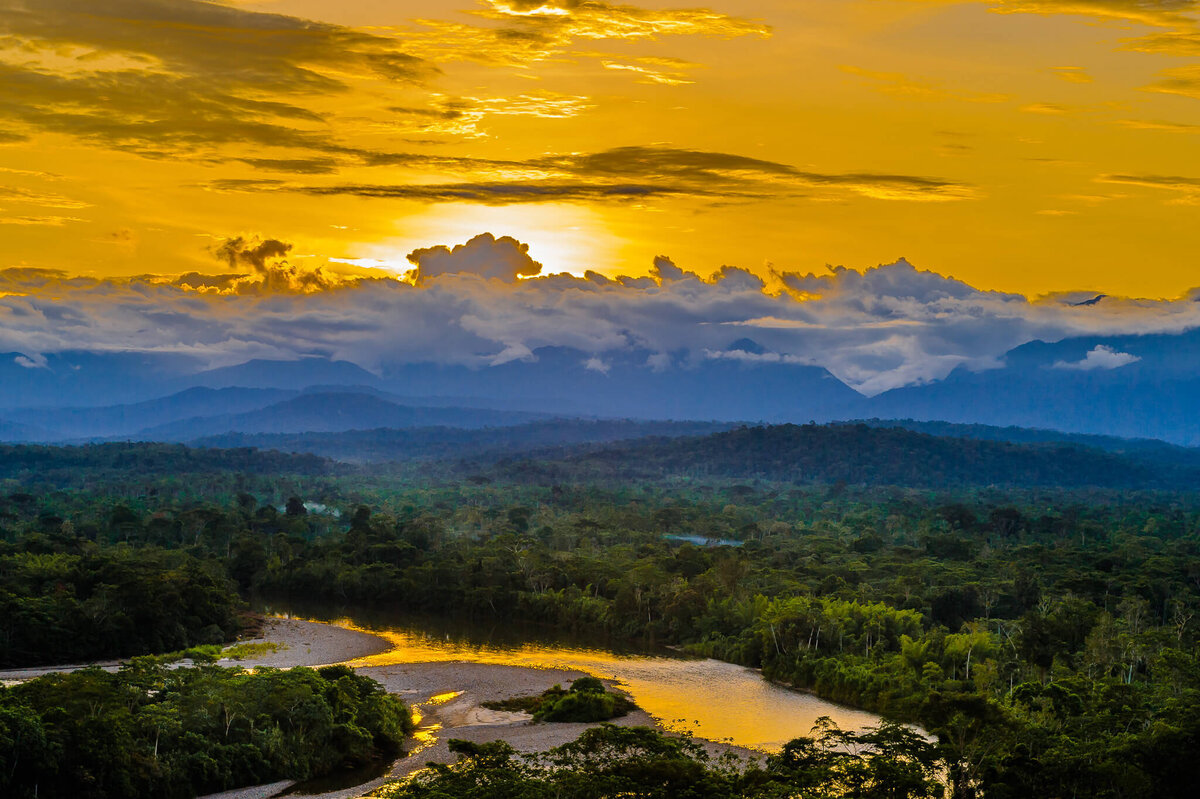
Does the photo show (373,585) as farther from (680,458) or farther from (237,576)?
(680,458)

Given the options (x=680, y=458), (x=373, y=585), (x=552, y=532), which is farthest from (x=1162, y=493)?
(x=373, y=585)

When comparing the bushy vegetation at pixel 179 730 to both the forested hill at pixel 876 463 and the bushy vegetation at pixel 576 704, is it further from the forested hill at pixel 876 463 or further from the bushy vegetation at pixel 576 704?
the forested hill at pixel 876 463

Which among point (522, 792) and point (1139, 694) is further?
point (1139, 694)

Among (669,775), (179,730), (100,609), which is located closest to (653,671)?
(179,730)

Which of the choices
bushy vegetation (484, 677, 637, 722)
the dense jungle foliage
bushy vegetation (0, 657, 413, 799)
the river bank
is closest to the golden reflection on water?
the river bank

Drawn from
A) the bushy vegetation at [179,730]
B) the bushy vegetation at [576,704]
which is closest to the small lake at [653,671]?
the bushy vegetation at [576,704]

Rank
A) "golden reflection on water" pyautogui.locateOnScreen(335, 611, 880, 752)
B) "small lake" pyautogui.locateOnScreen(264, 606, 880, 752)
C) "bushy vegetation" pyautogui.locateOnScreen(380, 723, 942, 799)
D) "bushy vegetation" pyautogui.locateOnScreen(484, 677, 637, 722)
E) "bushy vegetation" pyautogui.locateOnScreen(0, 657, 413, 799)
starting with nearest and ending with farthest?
"bushy vegetation" pyautogui.locateOnScreen(380, 723, 942, 799)
"bushy vegetation" pyautogui.locateOnScreen(0, 657, 413, 799)
"golden reflection on water" pyautogui.locateOnScreen(335, 611, 880, 752)
"bushy vegetation" pyautogui.locateOnScreen(484, 677, 637, 722)
"small lake" pyautogui.locateOnScreen(264, 606, 880, 752)

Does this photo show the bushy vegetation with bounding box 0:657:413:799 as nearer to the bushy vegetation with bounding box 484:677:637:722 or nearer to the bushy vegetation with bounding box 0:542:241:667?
the bushy vegetation with bounding box 484:677:637:722
